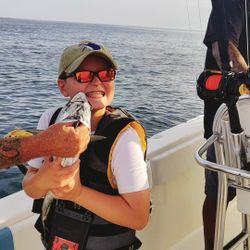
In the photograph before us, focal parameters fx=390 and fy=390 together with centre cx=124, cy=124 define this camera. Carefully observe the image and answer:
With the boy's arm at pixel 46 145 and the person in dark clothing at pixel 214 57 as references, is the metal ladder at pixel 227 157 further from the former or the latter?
the boy's arm at pixel 46 145

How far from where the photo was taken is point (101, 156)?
1424mm

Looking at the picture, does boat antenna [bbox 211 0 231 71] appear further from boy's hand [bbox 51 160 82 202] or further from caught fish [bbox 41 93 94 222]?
boy's hand [bbox 51 160 82 202]

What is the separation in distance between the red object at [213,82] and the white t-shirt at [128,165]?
32 cm

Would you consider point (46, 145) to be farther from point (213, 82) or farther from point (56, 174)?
point (213, 82)

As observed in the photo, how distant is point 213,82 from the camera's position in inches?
53.2

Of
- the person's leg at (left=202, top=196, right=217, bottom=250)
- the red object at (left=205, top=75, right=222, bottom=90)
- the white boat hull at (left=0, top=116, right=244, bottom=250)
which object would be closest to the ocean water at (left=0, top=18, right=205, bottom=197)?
the white boat hull at (left=0, top=116, right=244, bottom=250)

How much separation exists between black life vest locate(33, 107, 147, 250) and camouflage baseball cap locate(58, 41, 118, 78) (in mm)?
225

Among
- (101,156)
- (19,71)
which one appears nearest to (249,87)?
(101,156)

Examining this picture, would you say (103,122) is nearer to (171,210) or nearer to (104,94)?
(104,94)

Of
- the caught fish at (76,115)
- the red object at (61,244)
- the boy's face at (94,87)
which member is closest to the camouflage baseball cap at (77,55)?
the boy's face at (94,87)

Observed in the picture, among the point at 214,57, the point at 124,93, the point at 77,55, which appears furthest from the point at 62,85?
the point at 124,93

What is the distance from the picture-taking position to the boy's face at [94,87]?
1.46 metres

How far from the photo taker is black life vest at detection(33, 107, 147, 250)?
55.8 inches

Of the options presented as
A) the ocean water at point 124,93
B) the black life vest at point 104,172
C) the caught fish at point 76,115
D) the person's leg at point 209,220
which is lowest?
the ocean water at point 124,93
